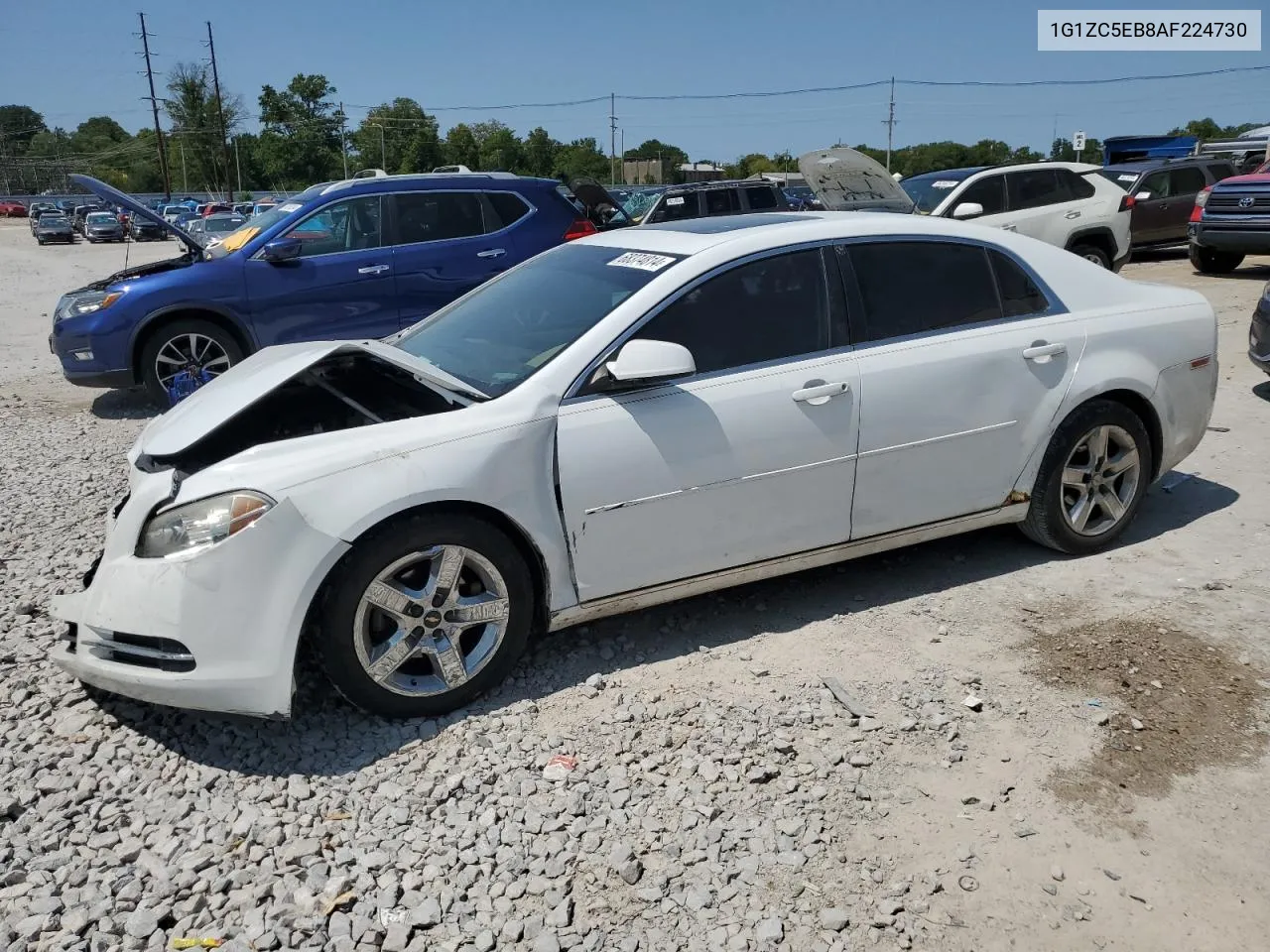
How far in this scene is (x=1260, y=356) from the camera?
7.50m

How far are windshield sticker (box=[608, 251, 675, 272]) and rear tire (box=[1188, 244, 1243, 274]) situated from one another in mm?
14253

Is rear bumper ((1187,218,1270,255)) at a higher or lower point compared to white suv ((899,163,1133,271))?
lower

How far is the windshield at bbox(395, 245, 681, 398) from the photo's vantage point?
377 centimetres

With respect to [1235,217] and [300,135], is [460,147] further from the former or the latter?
[1235,217]

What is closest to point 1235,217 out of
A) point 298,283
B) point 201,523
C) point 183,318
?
point 298,283

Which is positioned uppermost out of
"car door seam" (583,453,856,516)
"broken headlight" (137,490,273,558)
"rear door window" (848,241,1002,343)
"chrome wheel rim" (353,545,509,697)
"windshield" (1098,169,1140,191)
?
"windshield" (1098,169,1140,191)

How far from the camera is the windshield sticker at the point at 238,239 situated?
844 centimetres

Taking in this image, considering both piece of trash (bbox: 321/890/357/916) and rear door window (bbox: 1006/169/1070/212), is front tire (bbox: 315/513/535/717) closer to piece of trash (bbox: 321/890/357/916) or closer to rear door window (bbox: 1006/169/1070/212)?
piece of trash (bbox: 321/890/357/916)

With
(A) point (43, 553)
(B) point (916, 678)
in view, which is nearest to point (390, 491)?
(B) point (916, 678)

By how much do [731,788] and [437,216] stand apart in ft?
22.7

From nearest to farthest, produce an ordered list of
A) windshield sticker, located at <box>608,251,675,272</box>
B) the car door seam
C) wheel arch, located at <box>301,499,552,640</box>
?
wheel arch, located at <box>301,499,552,640</box>, the car door seam, windshield sticker, located at <box>608,251,675,272</box>

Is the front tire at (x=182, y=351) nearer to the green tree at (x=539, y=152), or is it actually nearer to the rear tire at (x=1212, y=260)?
the rear tire at (x=1212, y=260)

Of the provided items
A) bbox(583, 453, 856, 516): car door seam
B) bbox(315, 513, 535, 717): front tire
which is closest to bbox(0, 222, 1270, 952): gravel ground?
bbox(315, 513, 535, 717): front tire

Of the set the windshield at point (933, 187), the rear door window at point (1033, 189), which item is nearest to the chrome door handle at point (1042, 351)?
the windshield at point (933, 187)
